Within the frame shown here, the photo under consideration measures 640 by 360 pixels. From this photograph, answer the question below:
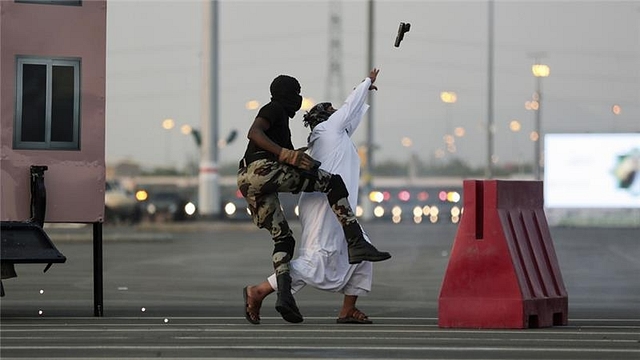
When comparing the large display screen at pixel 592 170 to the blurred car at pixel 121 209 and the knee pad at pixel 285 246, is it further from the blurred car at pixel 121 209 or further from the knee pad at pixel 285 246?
the knee pad at pixel 285 246

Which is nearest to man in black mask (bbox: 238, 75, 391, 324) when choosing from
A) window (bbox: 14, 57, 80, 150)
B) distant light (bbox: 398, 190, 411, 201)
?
window (bbox: 14, 57, 80, 150)

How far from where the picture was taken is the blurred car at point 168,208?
68.5 m

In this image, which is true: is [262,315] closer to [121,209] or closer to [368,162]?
[121,209]

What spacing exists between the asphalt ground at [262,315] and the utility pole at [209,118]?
3654cm

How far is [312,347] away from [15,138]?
4.50m

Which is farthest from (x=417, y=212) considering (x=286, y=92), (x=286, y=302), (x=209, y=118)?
(x=286, y=302)

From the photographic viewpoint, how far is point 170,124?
14850 centimetres

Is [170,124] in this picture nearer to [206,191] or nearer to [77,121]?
[206,191]

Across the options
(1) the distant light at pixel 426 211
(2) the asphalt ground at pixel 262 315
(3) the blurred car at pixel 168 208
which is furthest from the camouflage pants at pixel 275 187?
(1) the distant light at pixel 426 211

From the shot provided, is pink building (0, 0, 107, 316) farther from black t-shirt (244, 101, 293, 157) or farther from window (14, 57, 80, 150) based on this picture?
black t-shirt (244, 101, 293, 157)

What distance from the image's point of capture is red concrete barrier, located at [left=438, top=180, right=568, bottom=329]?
1321 cm

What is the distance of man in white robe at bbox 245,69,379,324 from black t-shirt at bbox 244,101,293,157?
0.97 feet

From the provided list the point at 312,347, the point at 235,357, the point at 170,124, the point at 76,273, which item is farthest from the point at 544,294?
the point at 170,124

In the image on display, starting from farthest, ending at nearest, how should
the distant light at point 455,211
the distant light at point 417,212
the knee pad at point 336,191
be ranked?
the distant light at point 455,211, the distant light at point 417,212, the knee pad at point 336,191
